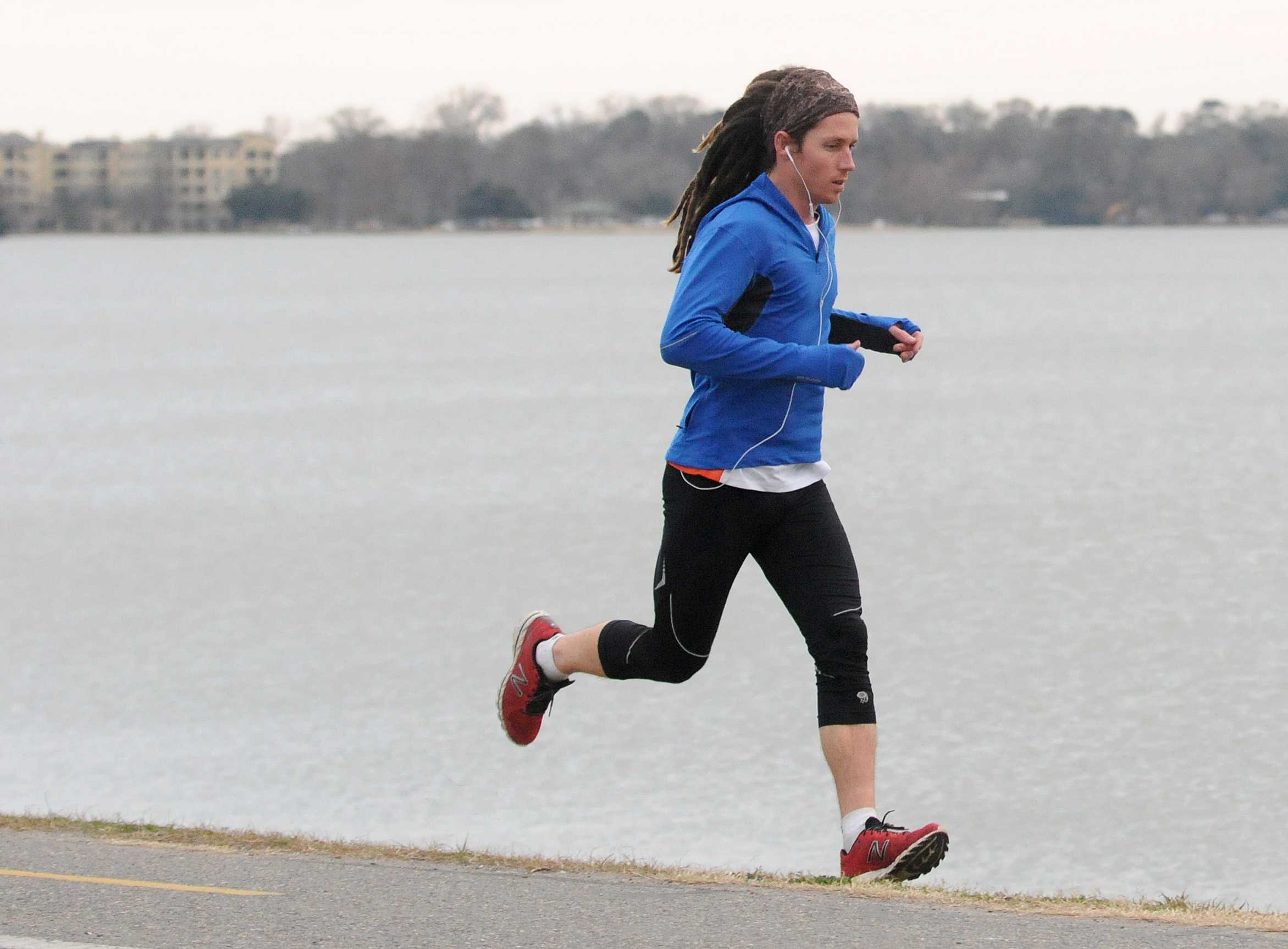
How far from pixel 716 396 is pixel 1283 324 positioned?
60.0 metres

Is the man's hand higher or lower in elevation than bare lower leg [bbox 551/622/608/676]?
higher

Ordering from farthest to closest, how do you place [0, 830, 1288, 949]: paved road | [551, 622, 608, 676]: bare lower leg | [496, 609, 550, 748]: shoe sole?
1. [496, 609, 550, 748]: shoe sole
2. [551, 622, 608, 676]: bare lower leg
3. [0, 830, 1288, 949]: paved road

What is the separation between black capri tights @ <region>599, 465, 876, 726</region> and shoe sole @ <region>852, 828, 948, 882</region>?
0.35 m

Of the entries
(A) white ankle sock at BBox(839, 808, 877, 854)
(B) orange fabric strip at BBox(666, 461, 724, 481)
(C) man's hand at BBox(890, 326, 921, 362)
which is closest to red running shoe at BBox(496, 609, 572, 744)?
(B) orange fabric strip at BBox(666, 461, 724, 481)

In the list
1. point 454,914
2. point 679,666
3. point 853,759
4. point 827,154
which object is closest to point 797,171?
point 827,154

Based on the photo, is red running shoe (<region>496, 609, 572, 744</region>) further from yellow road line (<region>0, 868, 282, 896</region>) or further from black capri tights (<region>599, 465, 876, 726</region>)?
yellow road line (<region>0, 868, 282, 896</region>)

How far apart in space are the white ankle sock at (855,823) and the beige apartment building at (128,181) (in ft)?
624

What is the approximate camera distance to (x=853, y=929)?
419cm

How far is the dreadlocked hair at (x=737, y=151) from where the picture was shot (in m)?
4.78

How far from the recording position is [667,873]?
4910mm

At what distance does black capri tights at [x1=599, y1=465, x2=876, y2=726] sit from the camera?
4707 millimetres

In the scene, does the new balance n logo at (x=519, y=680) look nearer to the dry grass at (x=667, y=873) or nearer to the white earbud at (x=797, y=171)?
the dry grass at (x=667, y=873)

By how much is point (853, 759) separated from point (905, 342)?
42.4 inches

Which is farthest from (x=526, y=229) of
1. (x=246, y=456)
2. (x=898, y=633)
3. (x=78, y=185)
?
(x=898, y=633)
